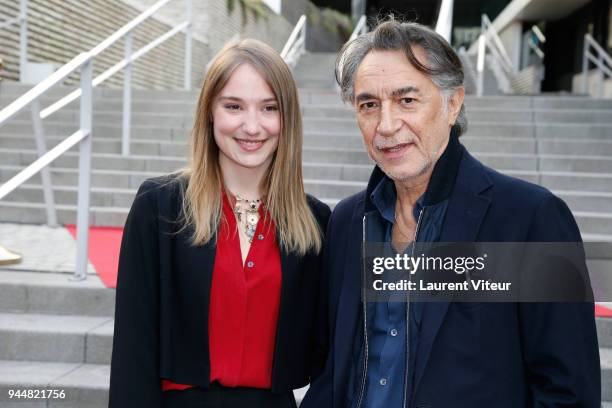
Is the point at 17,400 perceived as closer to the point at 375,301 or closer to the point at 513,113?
the point at 375,301

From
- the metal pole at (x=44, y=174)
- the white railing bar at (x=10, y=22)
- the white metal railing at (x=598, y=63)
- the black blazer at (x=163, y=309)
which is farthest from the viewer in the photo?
the white metal railing at (x=598, y=63)

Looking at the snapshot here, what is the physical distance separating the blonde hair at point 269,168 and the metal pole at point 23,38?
24.8 ft

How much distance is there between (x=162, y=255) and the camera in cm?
188

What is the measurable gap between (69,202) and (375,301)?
4.38 metres

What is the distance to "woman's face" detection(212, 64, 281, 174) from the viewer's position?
6.37 feet

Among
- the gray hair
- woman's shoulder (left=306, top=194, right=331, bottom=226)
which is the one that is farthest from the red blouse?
the gray hair

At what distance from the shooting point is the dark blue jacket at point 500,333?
58.7 inches

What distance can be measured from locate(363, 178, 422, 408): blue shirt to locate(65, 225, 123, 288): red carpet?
224cm

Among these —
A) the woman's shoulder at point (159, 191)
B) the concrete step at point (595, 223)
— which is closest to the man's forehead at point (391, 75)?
the woman's shoulder at point (159, 191)

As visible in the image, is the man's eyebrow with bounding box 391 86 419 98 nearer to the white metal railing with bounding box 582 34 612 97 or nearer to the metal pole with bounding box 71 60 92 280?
the metal pole with bounding box 71 60 92 280

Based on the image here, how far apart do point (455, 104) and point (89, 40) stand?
9.79 metres

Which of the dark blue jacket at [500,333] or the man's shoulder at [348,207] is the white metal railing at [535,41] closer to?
the man's shoulder at [348,207]

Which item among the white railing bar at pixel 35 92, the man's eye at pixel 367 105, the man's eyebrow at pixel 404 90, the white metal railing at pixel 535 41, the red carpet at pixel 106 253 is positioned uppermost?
the white metal railing at pixel 535 41

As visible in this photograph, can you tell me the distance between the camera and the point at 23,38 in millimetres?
8547
